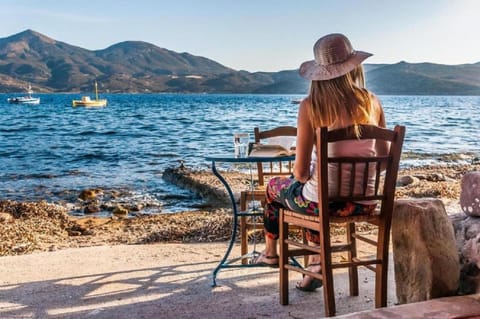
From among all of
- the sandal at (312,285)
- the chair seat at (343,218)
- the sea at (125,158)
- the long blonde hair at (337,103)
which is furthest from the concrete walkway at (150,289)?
the sea at (125,158)

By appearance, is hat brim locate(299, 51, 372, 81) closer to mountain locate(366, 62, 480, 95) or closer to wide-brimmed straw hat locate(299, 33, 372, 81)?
wide-brimmed straw hat locate(299, 33, 372, 81)

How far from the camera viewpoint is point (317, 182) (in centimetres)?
296

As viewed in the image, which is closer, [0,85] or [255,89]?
[255,89]

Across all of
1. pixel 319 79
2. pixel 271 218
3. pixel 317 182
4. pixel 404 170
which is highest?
pixel 319 79

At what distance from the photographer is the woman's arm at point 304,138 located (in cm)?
293

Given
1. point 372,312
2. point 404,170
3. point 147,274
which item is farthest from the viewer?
point 404,170

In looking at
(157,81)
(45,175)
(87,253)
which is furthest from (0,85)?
(87,253)

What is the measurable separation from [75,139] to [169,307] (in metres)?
23.7

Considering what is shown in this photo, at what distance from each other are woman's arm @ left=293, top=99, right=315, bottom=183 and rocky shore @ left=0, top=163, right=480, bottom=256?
280 cm

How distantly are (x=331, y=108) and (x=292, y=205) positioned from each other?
608 millimetres

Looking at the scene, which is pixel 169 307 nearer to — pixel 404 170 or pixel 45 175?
pixel 404 170

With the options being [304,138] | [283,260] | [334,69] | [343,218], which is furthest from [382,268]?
[334,69]

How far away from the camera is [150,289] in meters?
3.88

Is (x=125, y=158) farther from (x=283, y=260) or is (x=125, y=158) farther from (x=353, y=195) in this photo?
(x=353, y=195)
